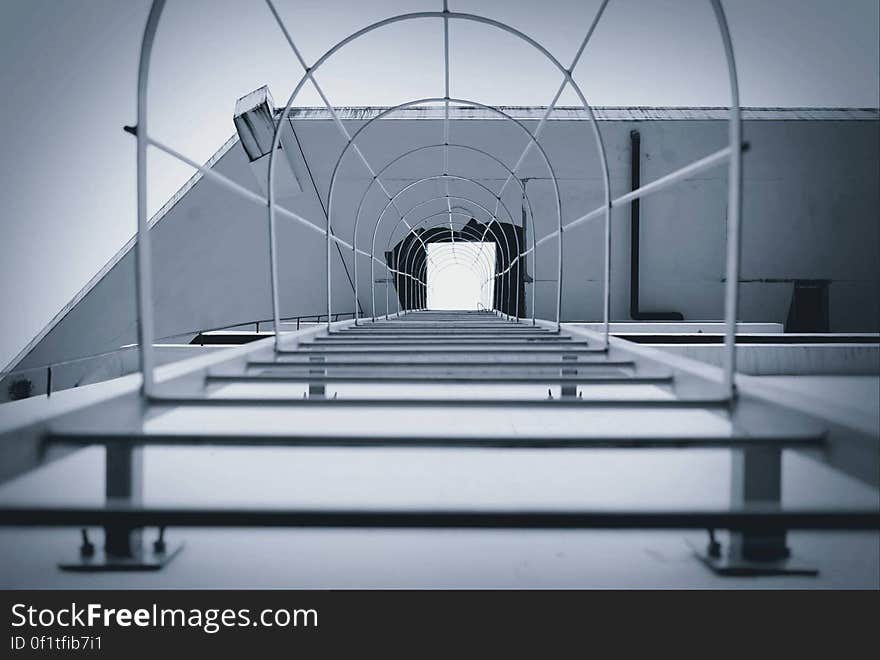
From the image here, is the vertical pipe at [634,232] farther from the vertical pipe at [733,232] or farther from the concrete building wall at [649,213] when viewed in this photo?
the vertical pipe at [733,232]

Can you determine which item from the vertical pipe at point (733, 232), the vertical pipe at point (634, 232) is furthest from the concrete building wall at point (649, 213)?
the vertical pipe at point (733, 232)

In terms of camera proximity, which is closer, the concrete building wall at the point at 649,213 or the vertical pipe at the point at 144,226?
the vertical pipe at the point at 144,226

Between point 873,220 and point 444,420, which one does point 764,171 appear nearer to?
point 873,220

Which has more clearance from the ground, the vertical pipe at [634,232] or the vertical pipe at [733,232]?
the vertical pipe at [634,232]

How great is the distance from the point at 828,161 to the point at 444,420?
6910 mm

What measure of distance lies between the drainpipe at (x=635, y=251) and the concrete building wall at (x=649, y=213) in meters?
0.08

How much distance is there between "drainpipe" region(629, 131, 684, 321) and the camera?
747 cm

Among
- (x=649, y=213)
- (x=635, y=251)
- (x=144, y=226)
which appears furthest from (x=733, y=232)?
(x=649, y=213)

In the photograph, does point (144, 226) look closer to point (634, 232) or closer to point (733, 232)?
point (733, 232)

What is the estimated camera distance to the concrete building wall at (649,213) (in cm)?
750

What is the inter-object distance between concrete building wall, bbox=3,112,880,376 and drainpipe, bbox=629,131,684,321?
8cm

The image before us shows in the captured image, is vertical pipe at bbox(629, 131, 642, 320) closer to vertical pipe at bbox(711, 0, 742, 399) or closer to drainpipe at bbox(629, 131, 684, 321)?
drainpipe at bbox(629, 131, 684, 321)

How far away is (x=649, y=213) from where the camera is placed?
7586mm

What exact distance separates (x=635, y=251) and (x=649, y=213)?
51 centimetres
